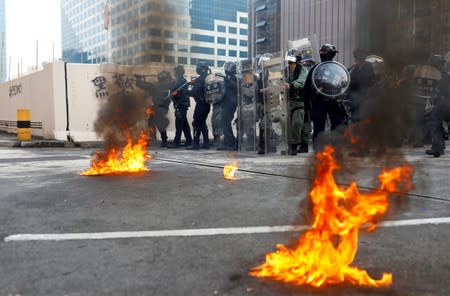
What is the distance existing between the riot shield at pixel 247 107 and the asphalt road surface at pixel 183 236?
171 inches

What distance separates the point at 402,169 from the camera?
9.61 feet

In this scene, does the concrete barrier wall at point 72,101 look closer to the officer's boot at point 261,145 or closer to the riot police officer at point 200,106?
the riot police officer at point 200,106

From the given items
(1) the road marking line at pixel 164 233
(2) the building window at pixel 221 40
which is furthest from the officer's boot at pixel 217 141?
(1) the road marking line at pixel 164 233

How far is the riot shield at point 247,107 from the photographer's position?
10248 millimetres

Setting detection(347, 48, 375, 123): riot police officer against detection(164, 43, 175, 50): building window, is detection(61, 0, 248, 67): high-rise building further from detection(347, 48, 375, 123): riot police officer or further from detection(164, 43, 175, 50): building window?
detection(347, 48, 375, 123): riot police officer

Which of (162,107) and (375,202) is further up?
(162,107)

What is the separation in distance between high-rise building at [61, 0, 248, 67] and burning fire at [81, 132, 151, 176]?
158 cm

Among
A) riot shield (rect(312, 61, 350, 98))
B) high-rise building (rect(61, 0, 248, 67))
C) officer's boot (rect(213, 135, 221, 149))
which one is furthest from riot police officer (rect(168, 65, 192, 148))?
riot shield (rect(312, 61, 350, 98))

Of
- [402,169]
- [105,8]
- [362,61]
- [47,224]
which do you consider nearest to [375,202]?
[402,169]

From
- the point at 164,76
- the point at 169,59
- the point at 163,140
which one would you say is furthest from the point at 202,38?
the point at 163,140

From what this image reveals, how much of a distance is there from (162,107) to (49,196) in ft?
25.3

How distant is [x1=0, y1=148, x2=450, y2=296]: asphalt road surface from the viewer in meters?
2.47

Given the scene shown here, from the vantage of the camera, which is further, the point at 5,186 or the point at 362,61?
the point at 5,186

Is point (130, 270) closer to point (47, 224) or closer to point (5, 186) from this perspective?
point (47, 224)
